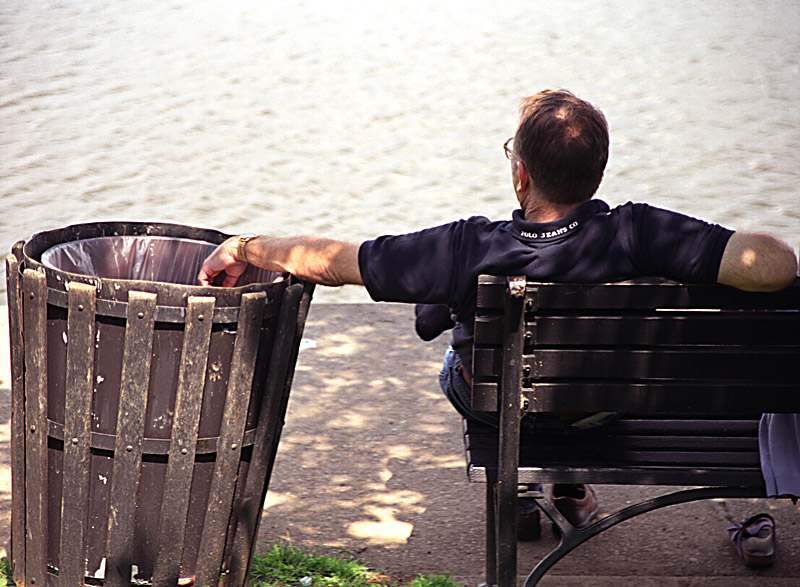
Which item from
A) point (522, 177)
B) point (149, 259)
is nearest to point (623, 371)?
point (522, 177)

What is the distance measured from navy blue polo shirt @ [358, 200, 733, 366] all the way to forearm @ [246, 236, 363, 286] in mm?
49

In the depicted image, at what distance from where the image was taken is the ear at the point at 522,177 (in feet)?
8.95

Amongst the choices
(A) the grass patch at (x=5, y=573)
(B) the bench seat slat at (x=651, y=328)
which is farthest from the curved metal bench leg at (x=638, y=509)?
(A) the grass patch at (x=5, y=573)

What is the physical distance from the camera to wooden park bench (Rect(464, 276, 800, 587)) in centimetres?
256

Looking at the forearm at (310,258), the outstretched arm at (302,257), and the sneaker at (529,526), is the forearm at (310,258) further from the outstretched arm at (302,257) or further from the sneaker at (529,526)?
the sneaker at (529,526)

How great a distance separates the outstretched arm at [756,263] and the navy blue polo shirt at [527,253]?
0.36 ft

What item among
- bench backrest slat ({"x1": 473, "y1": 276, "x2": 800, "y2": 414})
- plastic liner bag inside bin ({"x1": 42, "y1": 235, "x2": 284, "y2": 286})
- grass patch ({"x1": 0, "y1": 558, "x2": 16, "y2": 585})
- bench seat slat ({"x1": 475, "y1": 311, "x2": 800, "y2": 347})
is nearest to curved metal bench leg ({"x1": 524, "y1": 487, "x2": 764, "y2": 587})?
bench backrest slat ({"x1": 473, "y1": 276, "x2": 800, "y2": 414})

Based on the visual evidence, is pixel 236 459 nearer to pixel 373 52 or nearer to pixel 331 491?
pixel 331 491

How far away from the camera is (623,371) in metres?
2.66

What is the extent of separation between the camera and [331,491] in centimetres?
396

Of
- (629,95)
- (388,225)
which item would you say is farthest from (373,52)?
(388,225)

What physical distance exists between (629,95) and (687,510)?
984 centimetres

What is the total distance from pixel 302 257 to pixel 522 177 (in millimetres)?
605

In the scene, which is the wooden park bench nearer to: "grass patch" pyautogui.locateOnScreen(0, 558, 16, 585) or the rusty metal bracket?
the rusty metal bracket
